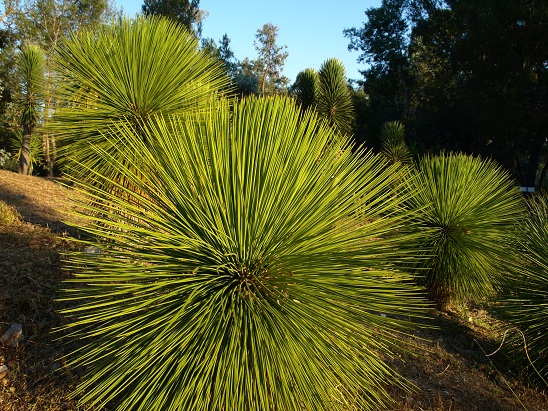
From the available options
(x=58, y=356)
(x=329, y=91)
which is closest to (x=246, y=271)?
(x=58, y=356)

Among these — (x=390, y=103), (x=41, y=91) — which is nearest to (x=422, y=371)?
(x=41, y=91)

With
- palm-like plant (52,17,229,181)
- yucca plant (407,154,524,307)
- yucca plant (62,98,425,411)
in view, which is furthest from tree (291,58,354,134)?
yucca plant (62,98,425,411)

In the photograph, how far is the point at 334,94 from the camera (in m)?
12.7

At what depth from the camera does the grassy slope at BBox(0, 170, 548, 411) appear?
3924mm

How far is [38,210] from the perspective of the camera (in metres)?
8.66

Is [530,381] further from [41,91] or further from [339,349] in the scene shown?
[41,91]

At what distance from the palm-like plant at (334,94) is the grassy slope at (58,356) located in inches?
271

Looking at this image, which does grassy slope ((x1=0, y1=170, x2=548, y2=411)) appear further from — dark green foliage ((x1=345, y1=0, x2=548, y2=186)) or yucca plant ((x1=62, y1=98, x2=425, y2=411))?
dark green foliage ((x1=345, y1=0, x2=548, y2=186))

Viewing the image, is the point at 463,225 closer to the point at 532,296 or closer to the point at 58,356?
the point at 532,296

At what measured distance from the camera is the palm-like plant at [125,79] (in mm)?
5121

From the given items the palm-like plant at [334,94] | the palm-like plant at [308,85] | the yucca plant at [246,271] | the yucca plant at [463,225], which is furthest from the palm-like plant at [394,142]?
the yucca plant at [246,271]

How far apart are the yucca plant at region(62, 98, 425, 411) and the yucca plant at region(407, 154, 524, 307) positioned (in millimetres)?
3670

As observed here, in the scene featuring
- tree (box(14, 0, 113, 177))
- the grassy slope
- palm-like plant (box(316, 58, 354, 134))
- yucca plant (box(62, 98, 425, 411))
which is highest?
tree (box(14, 0, 113, 177))

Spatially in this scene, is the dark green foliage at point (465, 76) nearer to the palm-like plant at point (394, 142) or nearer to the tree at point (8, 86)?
the palm-like plant at point (394, 142)
